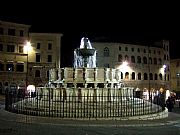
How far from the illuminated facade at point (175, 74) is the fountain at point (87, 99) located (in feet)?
201

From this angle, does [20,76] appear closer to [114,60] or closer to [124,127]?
[114,60]

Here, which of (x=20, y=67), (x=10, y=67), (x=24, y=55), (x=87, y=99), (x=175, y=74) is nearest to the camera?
(x=87, y=99)

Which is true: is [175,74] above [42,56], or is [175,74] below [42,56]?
below

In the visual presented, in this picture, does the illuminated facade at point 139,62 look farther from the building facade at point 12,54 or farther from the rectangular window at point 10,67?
the rectangular window at point 10,67

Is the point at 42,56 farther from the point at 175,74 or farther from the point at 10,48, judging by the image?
the point at 175,74

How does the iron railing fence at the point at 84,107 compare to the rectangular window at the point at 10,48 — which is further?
the rectangular window at the point at 10,48

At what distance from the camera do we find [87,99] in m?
17.3

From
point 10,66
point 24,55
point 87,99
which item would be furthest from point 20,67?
point 87,99

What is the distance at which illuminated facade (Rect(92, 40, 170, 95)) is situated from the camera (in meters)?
65.6

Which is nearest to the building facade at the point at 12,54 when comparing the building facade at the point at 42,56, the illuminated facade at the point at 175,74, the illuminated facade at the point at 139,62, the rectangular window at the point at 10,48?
the rectangular window at the point at 10,48

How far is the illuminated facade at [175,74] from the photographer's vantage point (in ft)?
262

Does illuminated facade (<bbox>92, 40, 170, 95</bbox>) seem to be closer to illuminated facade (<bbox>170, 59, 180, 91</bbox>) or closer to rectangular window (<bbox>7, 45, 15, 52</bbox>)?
illuminated facade (<bbox>170, 59, 180, 91</bbox>)

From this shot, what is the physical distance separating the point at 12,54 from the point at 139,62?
27.8 meters

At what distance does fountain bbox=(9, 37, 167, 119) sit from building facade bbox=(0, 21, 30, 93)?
33710mm
